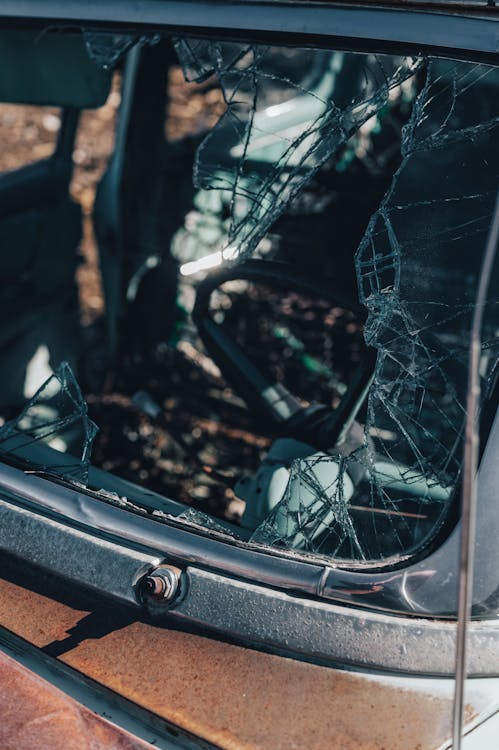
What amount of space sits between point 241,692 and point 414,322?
80 centimetres

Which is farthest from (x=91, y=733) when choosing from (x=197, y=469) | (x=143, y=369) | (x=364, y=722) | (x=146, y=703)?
(x=143, y=369)

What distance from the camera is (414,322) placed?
1.52 meters

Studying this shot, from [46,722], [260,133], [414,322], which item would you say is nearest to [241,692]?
[46,722]

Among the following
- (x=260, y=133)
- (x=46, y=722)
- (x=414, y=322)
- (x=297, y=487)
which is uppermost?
(x=260, y=133)

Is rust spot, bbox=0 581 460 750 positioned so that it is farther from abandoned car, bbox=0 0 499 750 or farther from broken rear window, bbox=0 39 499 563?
broken rear window, bbox=0 39 499 563

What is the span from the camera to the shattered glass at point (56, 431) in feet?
5.16

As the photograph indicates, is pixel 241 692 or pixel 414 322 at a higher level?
pixel 414 322

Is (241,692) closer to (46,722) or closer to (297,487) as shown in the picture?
(46,722)

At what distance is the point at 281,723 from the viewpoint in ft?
3.57

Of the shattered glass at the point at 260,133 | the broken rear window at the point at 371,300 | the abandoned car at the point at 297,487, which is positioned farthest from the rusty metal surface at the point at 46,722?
the shattered glass at the point at 260,133

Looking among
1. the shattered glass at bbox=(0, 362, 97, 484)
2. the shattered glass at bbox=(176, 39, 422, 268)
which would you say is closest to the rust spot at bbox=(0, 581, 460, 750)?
the shattered glass at bbox=(0, 362, 97, 484)

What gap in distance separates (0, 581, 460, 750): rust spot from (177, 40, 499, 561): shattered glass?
0.26m

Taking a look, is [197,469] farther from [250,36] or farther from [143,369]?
[250,36]

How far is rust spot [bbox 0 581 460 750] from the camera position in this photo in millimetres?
1075
